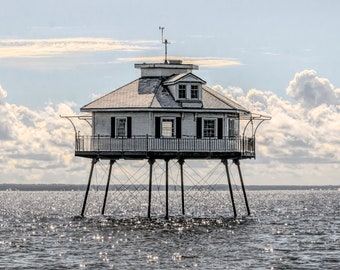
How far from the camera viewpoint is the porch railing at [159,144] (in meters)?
67.0

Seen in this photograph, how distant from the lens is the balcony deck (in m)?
67.0

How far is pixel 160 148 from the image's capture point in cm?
6706

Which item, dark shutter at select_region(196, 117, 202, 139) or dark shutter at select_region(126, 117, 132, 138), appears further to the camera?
dark shutter at select_region(196, 117, 202, 139)

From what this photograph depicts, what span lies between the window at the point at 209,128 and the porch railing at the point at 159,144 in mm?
433

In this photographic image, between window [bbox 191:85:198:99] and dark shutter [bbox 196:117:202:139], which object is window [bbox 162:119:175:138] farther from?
window [bbox 191:85:198:99]

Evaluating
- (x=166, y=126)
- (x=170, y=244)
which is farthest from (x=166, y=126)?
(x=170, y=244)

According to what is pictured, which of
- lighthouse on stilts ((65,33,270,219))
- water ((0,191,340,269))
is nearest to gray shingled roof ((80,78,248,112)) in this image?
lighthouse on stilts ((65,33,270,219))

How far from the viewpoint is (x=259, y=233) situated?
6544 centimetres

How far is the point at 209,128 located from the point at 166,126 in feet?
9.41

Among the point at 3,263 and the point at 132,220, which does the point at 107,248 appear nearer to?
the point at 3,263

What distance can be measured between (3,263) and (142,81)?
25046 millimetres

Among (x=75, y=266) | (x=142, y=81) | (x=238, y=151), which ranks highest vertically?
(x=142, y=81)

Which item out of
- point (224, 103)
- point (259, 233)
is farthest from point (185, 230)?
point (224, 103)

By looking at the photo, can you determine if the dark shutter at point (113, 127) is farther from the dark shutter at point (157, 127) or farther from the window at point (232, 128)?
the window at point (232, 128)
